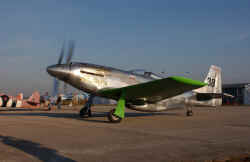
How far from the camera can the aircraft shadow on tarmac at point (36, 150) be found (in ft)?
11.3

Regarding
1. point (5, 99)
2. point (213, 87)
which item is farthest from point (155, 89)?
point (5, 99)

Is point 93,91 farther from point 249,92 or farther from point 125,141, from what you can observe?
point 249,92

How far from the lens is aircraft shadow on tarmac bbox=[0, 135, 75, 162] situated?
3.46 m

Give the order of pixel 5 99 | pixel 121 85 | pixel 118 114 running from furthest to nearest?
1. pixel 5 99
2. pixel 121 85
3. pixel 118 114

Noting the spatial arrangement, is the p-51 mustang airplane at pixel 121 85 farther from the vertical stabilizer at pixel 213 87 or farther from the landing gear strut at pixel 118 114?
the vertical stabilizer at pixel 213 87

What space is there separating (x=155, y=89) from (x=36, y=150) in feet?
19.7

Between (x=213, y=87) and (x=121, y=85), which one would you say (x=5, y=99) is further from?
(x=213, y=87)

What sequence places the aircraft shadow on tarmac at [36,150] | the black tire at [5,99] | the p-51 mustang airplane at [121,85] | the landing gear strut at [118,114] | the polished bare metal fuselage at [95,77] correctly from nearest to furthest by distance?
the aircraft shadow on tarmac at [36,150], the p-51 mustang airplane at [121,85], the landing gear strut at [118,114], the polished bare metal fuselage at [95,77], the black tire at [5,99]

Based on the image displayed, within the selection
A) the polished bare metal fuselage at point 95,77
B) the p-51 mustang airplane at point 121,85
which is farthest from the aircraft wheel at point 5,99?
the polished bare metal fuselage at point 95,77

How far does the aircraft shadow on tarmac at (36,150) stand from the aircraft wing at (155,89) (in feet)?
16.1

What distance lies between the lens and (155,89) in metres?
9.28

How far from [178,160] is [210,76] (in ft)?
36.7

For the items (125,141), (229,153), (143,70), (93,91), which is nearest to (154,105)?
(143,70)

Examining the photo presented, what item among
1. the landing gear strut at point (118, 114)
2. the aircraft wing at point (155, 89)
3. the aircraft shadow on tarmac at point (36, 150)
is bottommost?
the aircraft shadow on tarmac at point (36, 150)
